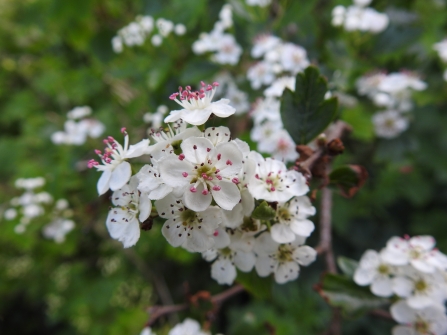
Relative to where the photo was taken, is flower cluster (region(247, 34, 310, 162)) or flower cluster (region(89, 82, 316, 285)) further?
flower cluster (region(247, 34, 310, 162))

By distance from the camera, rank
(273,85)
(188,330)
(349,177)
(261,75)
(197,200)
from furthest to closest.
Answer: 1. (261,75)
2. (273,85)
3. (188,330)
4. (349,177)
5. (197,200)

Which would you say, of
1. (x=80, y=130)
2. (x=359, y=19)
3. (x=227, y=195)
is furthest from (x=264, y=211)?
(x=80, y=130)

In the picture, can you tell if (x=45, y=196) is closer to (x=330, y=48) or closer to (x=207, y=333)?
(x=207, y=333)

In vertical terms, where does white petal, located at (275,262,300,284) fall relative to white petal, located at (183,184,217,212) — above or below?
below

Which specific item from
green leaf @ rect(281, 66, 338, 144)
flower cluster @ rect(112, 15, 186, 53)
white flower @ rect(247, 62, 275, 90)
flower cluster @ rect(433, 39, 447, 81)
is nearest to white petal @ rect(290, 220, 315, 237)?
green leaf @ rect(281, 66, 338, 144)

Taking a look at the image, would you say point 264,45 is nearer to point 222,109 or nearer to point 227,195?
point 222,109

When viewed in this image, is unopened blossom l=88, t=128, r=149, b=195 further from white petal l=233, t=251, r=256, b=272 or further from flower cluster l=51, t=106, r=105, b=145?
flower cluster l=51, t=106, r=105, b=145
